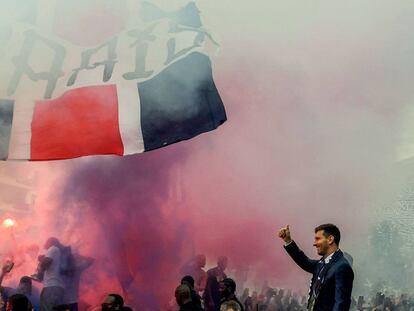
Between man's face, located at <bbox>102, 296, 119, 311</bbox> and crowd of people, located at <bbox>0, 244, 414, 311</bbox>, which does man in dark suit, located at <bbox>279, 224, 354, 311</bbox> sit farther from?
man's face, located at <bbox>102, 296, 119, 311</bbox>

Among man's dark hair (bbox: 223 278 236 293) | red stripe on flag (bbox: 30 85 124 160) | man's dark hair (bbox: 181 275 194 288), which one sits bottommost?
man's dark hair (bbox: 223 278 236 293)

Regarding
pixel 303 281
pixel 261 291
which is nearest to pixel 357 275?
pixel 303 281

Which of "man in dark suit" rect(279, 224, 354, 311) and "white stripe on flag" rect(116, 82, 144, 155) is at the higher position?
"white stripe on flag" rect(116, 82, 144, 155)

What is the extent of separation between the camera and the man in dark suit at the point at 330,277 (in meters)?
4.16

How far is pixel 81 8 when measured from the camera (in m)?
6.03

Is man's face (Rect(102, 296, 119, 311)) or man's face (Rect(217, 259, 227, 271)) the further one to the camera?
man's face (Rect(217, 259, 227, 271))

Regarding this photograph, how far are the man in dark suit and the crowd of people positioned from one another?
0.73m

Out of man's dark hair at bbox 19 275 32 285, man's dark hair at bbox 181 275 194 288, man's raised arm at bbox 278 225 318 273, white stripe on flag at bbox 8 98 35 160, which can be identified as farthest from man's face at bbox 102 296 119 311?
white stripe on flag at bbox 8 98 35 160

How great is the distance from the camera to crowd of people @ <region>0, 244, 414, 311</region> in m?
4.90

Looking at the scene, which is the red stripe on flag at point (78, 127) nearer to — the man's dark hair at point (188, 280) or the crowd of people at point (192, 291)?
the crowd of people at point (192, 291)

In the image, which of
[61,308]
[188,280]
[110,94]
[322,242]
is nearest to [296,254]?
[322,242]

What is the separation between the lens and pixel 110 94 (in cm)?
567

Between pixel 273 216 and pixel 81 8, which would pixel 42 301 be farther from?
pixel 81 8

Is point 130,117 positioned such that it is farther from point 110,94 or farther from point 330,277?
point 330,277
